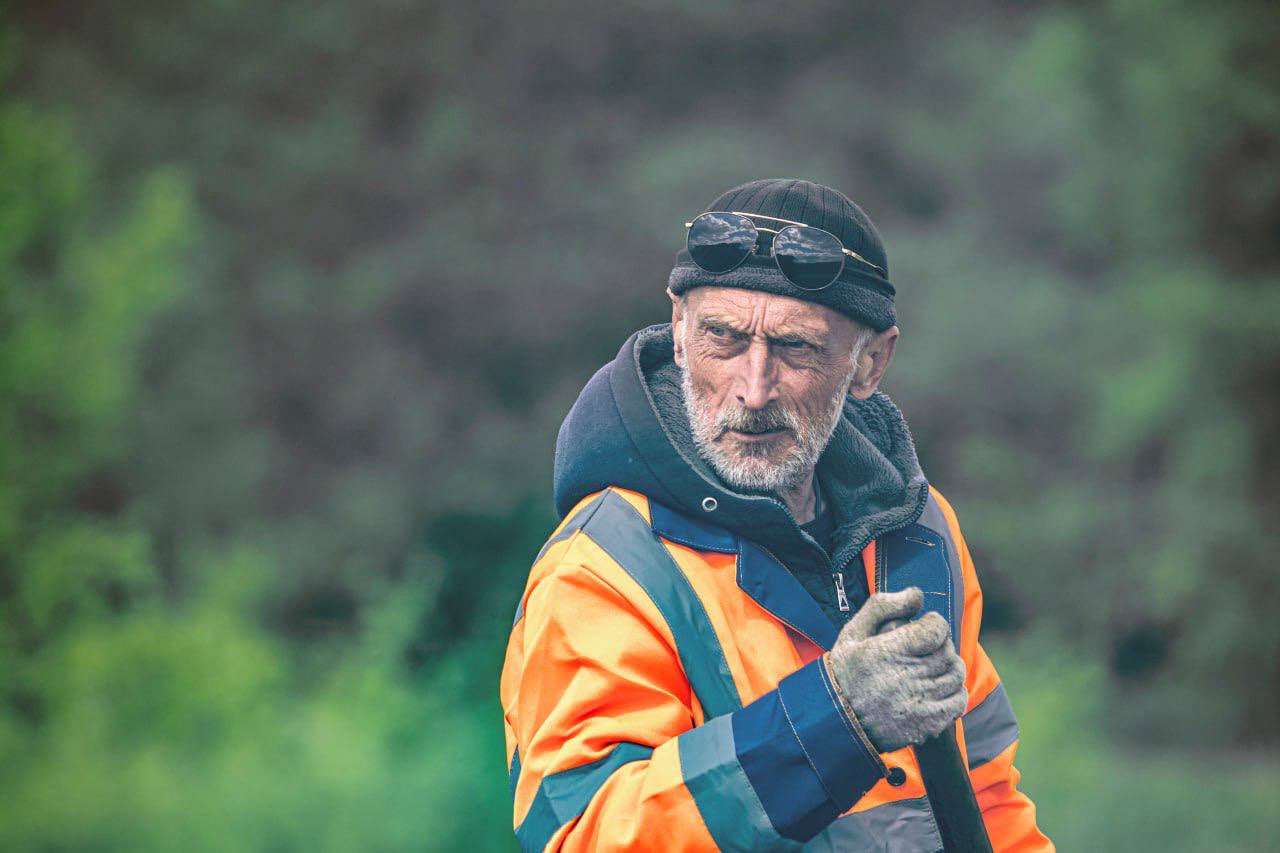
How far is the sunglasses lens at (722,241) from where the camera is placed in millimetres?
2412

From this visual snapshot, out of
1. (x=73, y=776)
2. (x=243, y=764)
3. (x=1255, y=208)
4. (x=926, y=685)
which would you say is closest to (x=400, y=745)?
(x=243, y=764)

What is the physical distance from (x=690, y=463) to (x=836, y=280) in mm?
379

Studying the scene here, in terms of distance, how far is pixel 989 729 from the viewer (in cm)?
267

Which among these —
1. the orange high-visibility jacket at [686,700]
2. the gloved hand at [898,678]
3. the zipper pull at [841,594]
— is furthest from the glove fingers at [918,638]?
the zipper pull at [841,594]

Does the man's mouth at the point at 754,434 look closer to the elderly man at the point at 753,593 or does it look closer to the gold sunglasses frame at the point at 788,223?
the elderly man at the point at 753,593

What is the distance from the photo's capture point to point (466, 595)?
627 centimetres

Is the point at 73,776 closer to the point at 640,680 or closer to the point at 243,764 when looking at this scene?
the point at 243,764

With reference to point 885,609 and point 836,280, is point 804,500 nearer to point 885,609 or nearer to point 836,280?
point 836,280

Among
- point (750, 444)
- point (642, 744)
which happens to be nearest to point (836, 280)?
point (750, 444)

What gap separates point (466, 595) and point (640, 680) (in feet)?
13.6

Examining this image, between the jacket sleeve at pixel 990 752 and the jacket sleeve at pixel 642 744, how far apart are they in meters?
0.61

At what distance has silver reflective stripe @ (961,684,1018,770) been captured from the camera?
8.63 ft

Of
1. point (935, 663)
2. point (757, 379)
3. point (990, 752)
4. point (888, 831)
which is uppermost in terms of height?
point (757, 379)

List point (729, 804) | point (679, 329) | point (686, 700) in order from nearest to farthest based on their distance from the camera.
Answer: point (729, 804), point (686, 700), point (679, 329)
